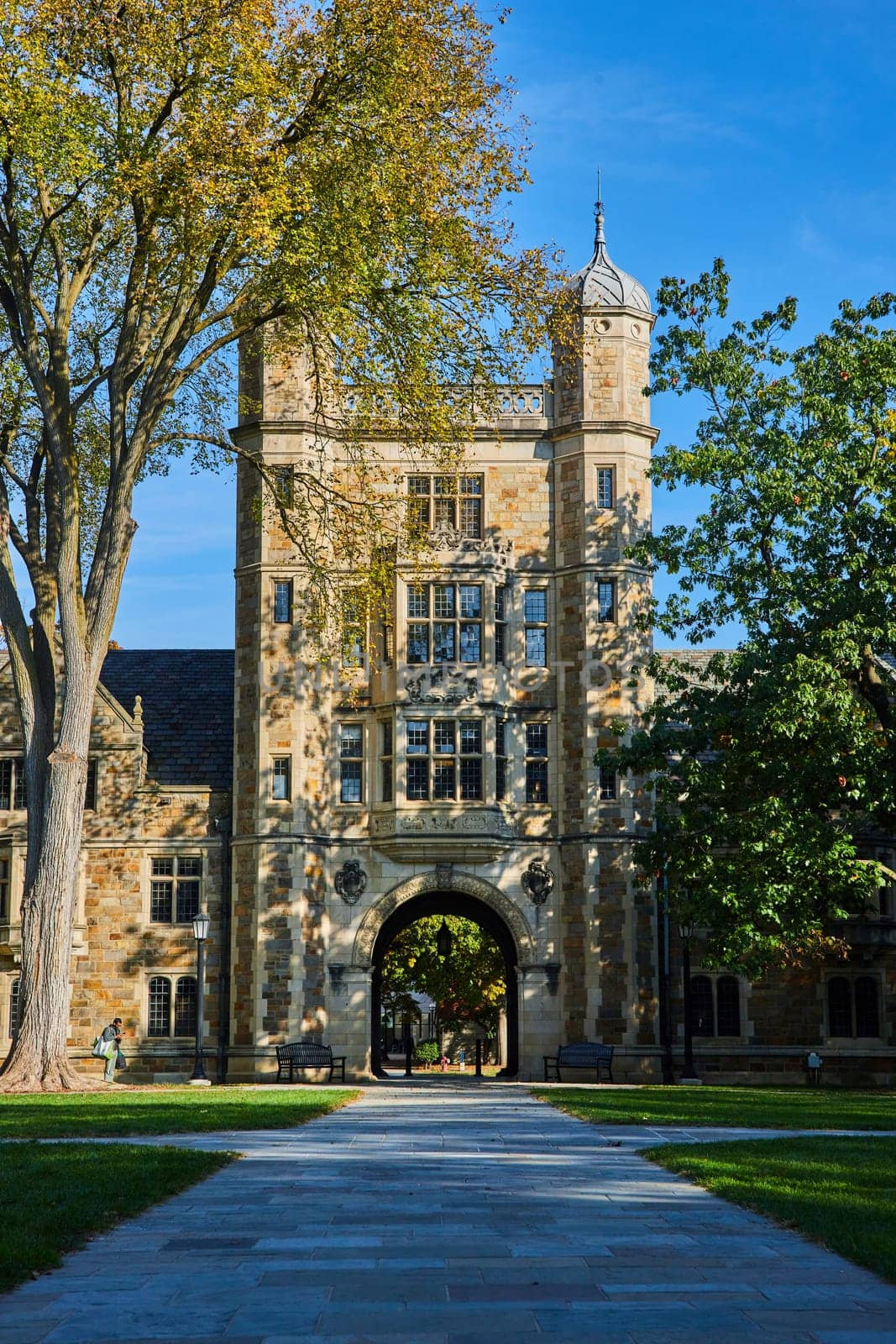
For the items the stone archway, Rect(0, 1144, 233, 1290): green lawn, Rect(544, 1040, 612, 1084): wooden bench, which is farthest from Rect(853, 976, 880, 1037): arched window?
Rect(0, 1144, 233, 1290): green lawn

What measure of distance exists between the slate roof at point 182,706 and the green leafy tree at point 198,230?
966cm

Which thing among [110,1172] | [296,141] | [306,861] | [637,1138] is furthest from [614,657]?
[110,1172]

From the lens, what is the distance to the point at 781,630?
87.6 ft

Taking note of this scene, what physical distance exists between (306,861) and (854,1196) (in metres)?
23.6

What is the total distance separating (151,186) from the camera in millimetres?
22375

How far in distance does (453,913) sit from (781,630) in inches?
→ 550

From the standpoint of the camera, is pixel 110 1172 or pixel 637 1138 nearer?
pixel 110 1172

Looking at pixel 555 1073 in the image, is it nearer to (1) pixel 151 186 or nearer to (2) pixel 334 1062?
(2) pixel 334 1062

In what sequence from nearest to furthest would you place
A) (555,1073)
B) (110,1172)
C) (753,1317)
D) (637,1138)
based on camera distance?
(753,1317) → (110,1172) → (637,1138) → (555,1073)

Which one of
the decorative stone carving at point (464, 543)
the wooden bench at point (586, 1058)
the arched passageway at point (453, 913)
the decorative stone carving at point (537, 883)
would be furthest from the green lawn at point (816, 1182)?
the arched passageway at point (453, 913)

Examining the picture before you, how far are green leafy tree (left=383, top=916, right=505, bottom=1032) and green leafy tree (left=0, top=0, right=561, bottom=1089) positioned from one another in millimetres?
26313

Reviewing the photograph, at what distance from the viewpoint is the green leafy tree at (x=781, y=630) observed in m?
25.3

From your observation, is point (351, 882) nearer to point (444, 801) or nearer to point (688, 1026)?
point (444, 801)

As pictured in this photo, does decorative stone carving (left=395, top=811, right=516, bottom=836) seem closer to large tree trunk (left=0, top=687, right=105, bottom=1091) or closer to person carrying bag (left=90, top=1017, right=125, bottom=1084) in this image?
person carrying bag (left=90, top=1017, right=125, bottom=1084)
